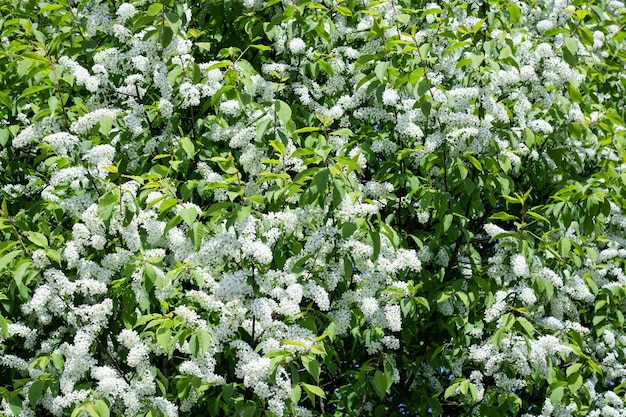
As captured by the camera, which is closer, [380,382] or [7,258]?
[7,258]

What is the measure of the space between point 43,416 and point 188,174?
180cm

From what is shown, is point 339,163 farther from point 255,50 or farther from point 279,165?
point 255,50

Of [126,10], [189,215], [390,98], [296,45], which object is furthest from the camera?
[296,45]

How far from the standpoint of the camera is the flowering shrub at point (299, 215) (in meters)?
4.26

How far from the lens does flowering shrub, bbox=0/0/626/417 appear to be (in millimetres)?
4262

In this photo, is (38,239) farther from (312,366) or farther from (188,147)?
(312,366)

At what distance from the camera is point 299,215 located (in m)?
4.55

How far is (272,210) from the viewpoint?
4738 mm

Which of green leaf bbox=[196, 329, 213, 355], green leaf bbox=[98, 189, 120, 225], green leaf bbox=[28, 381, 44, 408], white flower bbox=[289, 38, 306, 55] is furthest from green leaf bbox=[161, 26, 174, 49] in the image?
green leaf bbox=[28, 381, 44, 408]

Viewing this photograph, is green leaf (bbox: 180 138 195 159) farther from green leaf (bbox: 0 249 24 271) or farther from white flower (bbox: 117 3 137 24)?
green leaf (bbox: 0 249 24 271)

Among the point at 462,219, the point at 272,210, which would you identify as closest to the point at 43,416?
the point at 272,210

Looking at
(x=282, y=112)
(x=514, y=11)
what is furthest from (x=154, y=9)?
(x=514, y=11)

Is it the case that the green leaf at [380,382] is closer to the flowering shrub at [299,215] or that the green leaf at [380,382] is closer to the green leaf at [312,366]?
the flowering shrub at [299,215]

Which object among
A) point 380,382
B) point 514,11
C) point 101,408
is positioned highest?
point 514,11
